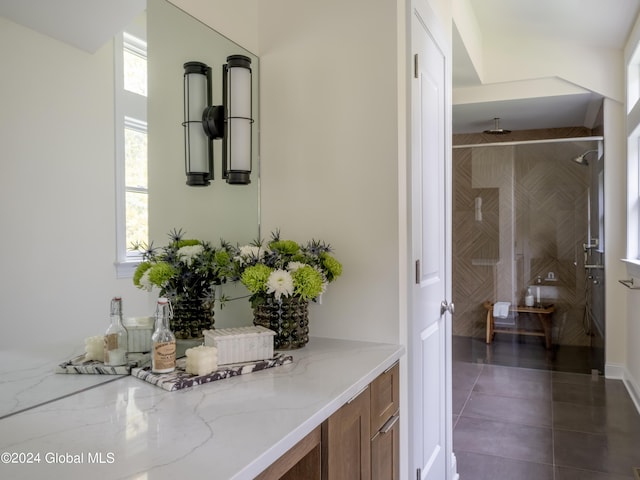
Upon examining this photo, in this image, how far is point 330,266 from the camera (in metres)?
1.69

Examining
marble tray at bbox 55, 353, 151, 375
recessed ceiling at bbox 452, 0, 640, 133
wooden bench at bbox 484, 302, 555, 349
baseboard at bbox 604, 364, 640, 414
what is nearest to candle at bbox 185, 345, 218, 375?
marble tray at bbox 55, 353, 151, 375

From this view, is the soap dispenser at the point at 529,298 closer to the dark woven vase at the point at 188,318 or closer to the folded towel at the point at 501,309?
the folded towel at the point at 501,309

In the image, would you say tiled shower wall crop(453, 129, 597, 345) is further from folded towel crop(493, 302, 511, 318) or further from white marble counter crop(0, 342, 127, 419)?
white marble counter crop(0, 342, 127, 419)

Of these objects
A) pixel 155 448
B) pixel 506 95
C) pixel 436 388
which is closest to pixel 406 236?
pixel 436 388

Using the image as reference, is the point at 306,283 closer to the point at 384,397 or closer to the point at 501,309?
the point at 384,397

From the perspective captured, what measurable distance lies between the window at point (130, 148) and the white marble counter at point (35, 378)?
25cm

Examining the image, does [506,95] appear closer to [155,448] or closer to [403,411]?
[403,411]

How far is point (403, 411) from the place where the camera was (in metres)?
1.76

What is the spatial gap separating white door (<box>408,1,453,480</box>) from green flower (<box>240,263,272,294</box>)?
59cm

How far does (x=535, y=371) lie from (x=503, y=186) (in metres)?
1.77

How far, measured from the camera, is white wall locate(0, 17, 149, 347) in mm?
1048

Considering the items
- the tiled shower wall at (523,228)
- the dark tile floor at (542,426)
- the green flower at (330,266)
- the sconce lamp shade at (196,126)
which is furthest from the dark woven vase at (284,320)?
the tiled shower wall at (523,228)

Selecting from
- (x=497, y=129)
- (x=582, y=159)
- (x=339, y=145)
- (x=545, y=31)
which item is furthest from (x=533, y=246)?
(x=339, y=145)

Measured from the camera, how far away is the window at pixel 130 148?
131 cm
